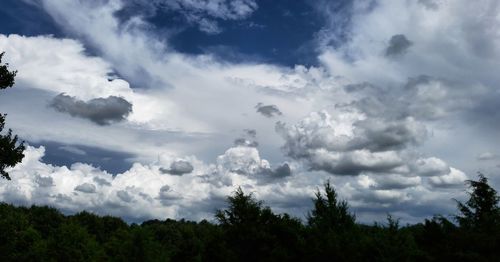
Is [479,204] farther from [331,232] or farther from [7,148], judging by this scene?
[7,148]

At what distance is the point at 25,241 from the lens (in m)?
69.6

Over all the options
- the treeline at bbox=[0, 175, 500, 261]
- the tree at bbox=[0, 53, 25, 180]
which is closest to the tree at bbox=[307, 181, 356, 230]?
the treeline at bbox=[0, 175, 500, 261]

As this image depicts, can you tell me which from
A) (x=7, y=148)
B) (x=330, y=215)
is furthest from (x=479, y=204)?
(x=7, y=148)

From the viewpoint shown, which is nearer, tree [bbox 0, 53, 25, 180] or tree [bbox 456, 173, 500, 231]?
tree [bbox 0, 53, 25, 180]

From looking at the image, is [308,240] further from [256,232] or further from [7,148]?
[7,148]

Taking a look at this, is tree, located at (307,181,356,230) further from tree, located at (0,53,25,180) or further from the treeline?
tree, located at (0,53,25,180)

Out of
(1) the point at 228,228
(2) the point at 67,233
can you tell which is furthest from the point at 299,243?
(2) the point at 67,233

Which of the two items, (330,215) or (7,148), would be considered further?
(330,215)

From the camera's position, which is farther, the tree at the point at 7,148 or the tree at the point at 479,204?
the tree at the point at 479,204

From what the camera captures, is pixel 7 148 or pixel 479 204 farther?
pixel 479 204

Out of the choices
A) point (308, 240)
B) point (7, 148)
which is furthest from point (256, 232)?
point (7, 148)

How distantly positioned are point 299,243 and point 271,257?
11.8ft

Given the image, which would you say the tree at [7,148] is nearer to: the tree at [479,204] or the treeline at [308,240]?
the treeline at [308,240]

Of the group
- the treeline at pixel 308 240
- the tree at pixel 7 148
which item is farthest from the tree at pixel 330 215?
the tree at pixel 7 148
